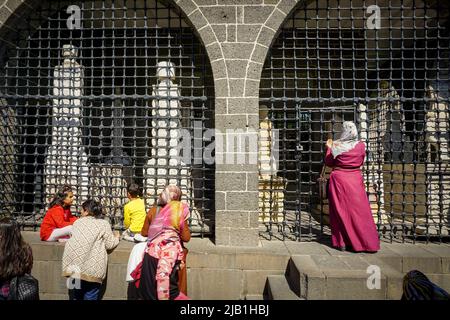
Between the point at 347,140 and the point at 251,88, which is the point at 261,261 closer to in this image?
the point at 347,140

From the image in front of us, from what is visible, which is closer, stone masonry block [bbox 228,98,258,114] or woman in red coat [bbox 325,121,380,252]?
woman in red coat [bbox 325,121,380,252]

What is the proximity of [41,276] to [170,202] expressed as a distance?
2.36 m

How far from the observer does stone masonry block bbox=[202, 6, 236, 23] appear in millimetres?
4008

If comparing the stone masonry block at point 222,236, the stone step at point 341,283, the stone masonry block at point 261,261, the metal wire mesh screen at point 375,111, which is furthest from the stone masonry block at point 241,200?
the stone step at point 341,283

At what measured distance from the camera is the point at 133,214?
12.8 feet

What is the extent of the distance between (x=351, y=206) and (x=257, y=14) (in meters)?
2.95

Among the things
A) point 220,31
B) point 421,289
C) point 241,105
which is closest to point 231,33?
point 220,31

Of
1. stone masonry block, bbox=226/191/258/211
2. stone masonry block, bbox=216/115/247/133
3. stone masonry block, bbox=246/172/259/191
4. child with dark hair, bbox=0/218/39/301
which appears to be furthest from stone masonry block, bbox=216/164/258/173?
child with dark hair, bbox=0/218/39/301

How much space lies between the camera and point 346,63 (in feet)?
26.9

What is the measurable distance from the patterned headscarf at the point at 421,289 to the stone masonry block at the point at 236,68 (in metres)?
3.04

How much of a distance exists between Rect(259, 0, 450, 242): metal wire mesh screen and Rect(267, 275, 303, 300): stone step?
0.82 m

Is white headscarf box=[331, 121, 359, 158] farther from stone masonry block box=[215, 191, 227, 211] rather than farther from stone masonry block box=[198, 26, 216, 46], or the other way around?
stone masonry block box=[198, 26, 216, 46]
